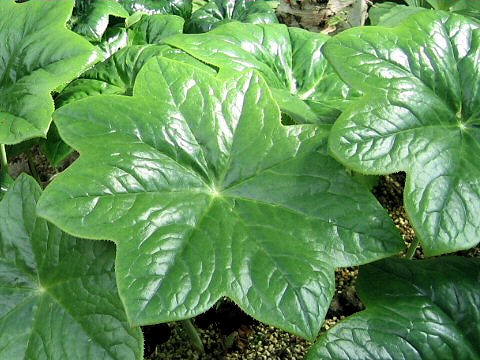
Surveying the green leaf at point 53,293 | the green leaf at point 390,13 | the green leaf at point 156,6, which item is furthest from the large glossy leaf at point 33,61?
the green leaf at point 390,13

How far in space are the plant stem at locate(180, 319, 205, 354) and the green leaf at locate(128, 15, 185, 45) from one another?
0.84 metres

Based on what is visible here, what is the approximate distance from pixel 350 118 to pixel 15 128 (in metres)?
0.64

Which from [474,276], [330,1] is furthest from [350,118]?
[330,1]

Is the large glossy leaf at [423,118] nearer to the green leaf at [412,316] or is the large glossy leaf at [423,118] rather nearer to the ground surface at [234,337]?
the green leaf at [412,316]

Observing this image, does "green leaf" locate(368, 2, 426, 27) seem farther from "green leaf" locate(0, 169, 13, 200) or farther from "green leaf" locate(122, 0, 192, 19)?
"green leaf" locate(0, 169, 13, 200)

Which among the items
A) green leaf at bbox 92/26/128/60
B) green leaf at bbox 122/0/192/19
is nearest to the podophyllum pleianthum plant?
green leaf at bbox 92/26/128/60

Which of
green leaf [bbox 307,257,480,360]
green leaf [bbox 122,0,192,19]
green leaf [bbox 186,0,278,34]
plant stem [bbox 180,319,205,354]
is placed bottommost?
plant stem [bbox 180,319,205,354]

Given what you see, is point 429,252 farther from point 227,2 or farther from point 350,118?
point 227,2

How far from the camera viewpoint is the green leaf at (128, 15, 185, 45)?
160 cm

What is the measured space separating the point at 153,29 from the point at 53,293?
95 cm

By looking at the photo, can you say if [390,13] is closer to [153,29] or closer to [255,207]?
[153,29]

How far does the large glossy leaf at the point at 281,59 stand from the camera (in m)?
1.15

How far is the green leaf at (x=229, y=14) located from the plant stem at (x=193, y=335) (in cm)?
92

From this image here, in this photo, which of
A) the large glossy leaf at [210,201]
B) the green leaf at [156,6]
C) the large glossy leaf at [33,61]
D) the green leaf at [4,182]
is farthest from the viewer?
the green leaf at [156,6]
